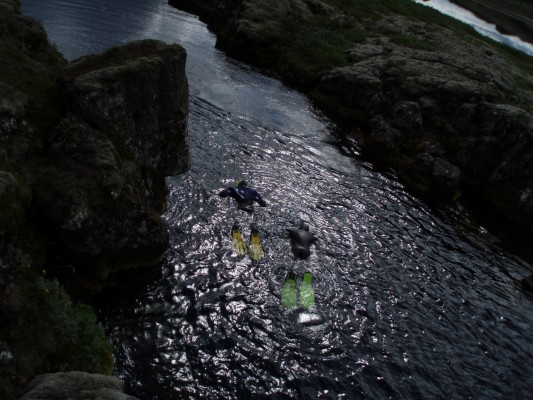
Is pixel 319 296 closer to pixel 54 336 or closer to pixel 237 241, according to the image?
pixel 237 241

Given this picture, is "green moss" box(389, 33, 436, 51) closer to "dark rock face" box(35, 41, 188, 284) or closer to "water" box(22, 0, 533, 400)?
"water" box(22, 0, 533, 400)

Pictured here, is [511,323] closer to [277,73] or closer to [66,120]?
[66,120]

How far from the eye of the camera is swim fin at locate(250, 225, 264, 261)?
22.3 metres

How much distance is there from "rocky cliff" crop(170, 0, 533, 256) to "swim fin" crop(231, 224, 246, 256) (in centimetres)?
2140

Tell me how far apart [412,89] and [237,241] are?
1478 inches

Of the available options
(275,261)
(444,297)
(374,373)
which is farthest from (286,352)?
(444,297)

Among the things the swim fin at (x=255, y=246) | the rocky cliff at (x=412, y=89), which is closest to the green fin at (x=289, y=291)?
the swim fin at (x=255, y=246)

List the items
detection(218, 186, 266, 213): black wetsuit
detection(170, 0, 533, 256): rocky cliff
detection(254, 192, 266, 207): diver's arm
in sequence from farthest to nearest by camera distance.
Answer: detection(170, 0, 533, 256): rocky cliff, detection(254, 192, 266, 207): diver's arm, detection(218, 186, 266, 213): black wetsuit

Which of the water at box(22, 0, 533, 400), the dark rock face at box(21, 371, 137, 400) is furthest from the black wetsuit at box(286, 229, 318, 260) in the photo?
the dark rock face at box(21, 371, 137, 400)

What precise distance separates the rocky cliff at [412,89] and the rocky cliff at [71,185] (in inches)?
1034

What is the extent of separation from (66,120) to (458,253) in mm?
25805

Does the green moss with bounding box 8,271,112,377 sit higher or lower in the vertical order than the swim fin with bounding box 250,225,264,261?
higher

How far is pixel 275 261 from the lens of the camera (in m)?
22.6

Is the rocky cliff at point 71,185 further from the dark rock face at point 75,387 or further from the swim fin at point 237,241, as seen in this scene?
the swim fin at point 237,241
